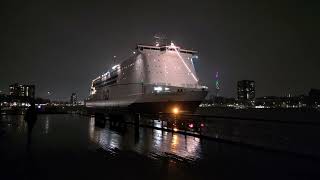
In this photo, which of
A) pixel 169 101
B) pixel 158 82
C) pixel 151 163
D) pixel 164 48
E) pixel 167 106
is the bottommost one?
pixel 151 163

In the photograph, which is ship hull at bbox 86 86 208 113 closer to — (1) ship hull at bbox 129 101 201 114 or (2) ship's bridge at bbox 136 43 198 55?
(1) ship hull at bbox 129 101 201 114

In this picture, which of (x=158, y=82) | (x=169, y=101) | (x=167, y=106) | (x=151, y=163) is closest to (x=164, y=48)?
(x=158, y=82)

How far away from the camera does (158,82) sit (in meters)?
56.4

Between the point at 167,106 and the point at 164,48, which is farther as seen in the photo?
the point at 164,48

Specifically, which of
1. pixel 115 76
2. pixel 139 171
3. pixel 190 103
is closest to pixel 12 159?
pixel 139 171

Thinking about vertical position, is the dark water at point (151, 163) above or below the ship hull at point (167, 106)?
below

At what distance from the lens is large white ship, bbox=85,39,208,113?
50875 mm

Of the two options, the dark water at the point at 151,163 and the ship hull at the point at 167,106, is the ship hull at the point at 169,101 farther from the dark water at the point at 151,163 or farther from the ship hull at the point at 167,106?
the dark water at the point at 151,163

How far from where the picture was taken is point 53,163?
10031mm

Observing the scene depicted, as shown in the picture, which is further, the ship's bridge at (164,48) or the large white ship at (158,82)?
the ship's bridge at (164,48)

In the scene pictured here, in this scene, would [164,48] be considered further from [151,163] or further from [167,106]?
[151,163]

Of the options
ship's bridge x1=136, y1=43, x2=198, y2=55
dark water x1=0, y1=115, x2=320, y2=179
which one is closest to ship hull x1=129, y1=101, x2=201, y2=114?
ship's bridge x1=136, y1=43, x2=198, y2=55

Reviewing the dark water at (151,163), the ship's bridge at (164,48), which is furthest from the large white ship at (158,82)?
the dark water at (151,163)

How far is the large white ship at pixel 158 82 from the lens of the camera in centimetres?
5088
